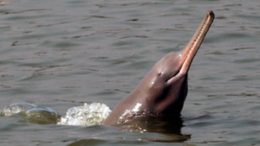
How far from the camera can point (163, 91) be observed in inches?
422

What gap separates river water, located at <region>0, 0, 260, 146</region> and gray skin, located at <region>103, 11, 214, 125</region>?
0.89 feet

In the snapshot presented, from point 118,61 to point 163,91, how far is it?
10.1 feet

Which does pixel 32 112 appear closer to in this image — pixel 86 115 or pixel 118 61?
pixel 86 115

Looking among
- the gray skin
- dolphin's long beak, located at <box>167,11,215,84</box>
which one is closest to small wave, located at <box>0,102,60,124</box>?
the gray skin

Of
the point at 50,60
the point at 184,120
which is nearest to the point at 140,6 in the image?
the point at 50,60

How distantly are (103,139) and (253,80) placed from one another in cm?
281

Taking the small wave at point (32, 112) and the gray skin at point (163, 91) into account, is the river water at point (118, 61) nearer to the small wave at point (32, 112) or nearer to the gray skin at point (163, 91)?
the small wave at point (32, 112)

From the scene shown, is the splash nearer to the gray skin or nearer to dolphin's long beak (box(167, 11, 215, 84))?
the gray skin

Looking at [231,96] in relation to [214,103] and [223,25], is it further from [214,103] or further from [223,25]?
[223,25]

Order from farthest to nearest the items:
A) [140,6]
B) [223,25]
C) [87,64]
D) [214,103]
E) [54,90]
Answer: [140,6] → [223,25] → [87,64] → [54,90] → [214,103]

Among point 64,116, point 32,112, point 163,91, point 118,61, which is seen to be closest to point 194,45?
point 163,91

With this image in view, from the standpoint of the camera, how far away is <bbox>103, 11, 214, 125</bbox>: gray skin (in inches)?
418

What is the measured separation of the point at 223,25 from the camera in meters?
15.1

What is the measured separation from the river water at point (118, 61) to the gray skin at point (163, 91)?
272mm
